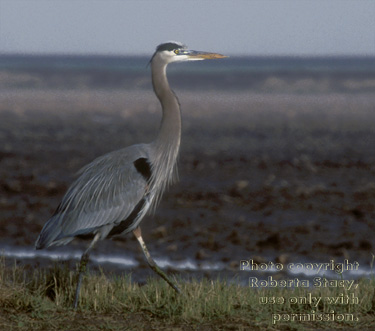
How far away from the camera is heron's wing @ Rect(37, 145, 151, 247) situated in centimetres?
653

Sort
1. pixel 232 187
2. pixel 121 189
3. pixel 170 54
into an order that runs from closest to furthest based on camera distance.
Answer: pixel 121 189, pixel 170 54, pixel 232 187

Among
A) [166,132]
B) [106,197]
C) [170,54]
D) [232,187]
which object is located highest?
[170,54]

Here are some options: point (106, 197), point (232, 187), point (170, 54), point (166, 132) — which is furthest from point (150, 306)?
point (232, 187)

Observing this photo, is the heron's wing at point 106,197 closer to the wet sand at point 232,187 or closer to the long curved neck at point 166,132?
the long curved neck at point 166,132

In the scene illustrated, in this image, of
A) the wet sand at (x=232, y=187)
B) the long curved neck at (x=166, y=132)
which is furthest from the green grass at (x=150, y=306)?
the wet sand at (x=232, y=187)

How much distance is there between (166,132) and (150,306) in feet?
4.29

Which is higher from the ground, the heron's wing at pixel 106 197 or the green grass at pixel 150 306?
the heron's wing at pixel 106 197

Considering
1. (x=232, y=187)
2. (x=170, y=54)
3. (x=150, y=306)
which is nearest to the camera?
(x=150, y=306)

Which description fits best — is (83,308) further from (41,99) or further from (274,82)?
(274,82)

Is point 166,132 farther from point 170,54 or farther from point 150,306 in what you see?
point 150,306

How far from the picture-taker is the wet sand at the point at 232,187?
30.1ft

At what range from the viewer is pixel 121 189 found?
656 cm

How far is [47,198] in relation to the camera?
38.4 feet

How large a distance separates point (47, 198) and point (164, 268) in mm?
3890
